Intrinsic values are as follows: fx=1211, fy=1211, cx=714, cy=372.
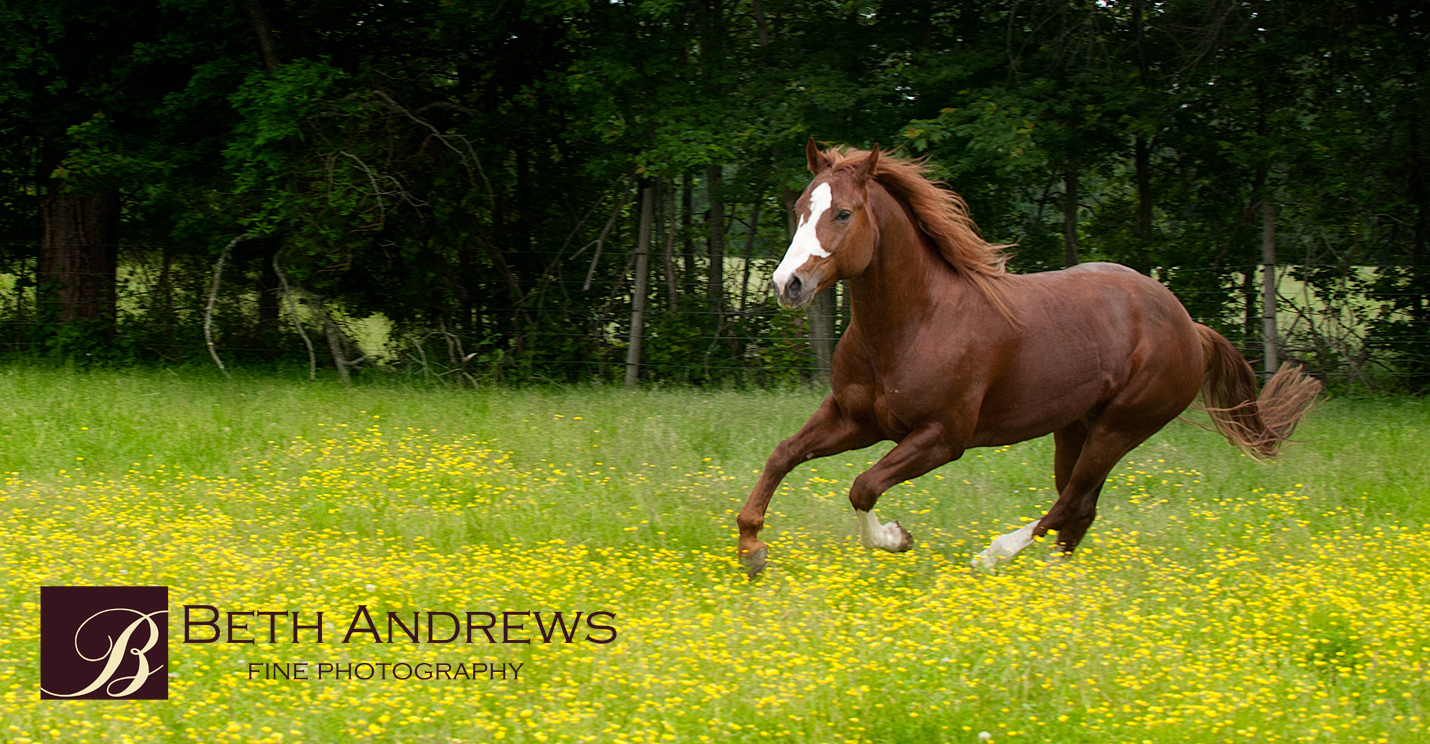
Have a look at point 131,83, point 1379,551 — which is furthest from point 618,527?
point 131,83

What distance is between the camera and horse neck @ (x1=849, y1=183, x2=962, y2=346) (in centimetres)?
565

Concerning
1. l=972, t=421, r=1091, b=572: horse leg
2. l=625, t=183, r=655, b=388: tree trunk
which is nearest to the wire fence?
l=625, t=183, r=655, b=388: tree trunk

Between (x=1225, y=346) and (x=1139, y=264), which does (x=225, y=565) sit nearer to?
(x=1225, y=346)

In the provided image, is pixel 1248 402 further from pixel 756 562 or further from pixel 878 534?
pixel 756 562

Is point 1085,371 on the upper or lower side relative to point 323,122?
lower

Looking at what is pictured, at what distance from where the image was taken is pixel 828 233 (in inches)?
206

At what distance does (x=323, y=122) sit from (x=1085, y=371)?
312 inches

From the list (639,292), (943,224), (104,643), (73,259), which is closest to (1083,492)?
(943,224)

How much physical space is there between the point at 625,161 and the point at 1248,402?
705 cm

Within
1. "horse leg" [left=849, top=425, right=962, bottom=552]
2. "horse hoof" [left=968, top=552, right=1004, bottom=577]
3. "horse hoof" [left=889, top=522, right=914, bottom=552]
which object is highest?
"horse leg" [left=849, top=425, right=962, bottom=552]

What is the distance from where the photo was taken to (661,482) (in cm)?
782

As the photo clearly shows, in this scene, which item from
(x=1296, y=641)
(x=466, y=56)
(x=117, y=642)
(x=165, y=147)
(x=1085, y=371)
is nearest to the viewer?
(x=117, y=642)


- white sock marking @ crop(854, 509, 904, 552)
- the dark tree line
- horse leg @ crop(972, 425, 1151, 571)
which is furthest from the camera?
the dark tree line

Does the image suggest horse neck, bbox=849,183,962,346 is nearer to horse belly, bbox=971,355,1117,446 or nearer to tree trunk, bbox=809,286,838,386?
horse belly, bbox=971,355,1117,446
